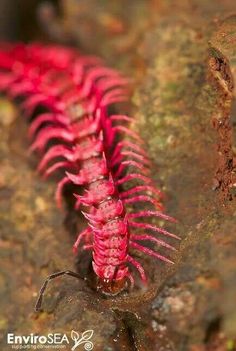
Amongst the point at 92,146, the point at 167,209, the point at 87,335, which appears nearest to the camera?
the point at 87,335

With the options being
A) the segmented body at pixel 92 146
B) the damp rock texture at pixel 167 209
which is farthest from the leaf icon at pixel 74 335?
the segmented body at pixel 92 146

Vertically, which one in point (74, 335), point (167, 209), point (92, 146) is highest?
point (92, 146)

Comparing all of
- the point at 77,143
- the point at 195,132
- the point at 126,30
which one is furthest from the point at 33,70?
the point at 195,132

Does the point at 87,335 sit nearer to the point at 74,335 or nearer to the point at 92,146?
the point at 74,335

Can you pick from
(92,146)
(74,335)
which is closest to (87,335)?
(74,335)

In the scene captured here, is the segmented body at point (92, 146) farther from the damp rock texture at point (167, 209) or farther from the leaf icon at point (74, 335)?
the leaf icon at point (74, 335)
